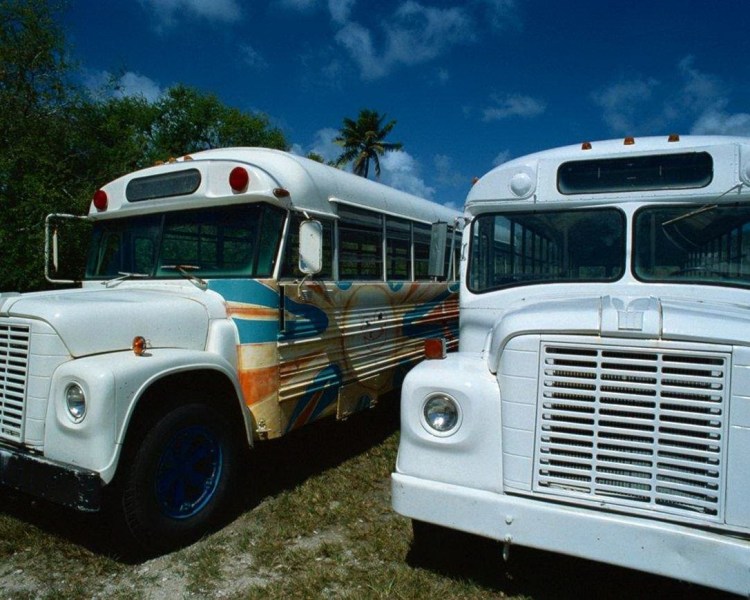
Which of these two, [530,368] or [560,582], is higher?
[530,368]

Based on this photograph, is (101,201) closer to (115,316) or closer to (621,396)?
(115,316)

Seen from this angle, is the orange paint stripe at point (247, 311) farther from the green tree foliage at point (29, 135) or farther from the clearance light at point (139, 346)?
the green tree foliage at point (29, 135)

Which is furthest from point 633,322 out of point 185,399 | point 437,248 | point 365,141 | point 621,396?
point 365,141

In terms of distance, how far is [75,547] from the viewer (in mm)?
3676

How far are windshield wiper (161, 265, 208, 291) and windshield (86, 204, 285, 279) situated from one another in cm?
1

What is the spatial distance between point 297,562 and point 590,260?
110 inches

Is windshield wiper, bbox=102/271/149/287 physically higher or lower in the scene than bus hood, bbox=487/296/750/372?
higher

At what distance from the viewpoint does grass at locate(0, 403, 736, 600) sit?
10.6ft

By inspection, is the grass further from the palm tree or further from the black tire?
the palm tree

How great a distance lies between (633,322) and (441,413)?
1.08 meters

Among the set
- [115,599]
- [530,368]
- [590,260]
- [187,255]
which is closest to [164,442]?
[115,599]

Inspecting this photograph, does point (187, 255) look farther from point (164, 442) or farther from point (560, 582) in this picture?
point (560, 582)

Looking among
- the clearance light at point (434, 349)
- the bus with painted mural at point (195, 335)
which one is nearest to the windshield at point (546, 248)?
the bus with painted mural at point (195, 335)

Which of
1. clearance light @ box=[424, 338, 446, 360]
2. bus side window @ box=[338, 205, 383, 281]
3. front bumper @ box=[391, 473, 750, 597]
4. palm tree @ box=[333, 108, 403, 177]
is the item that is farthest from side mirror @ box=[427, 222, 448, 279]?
palm tree @ box=[333, 108, 403, 177]
